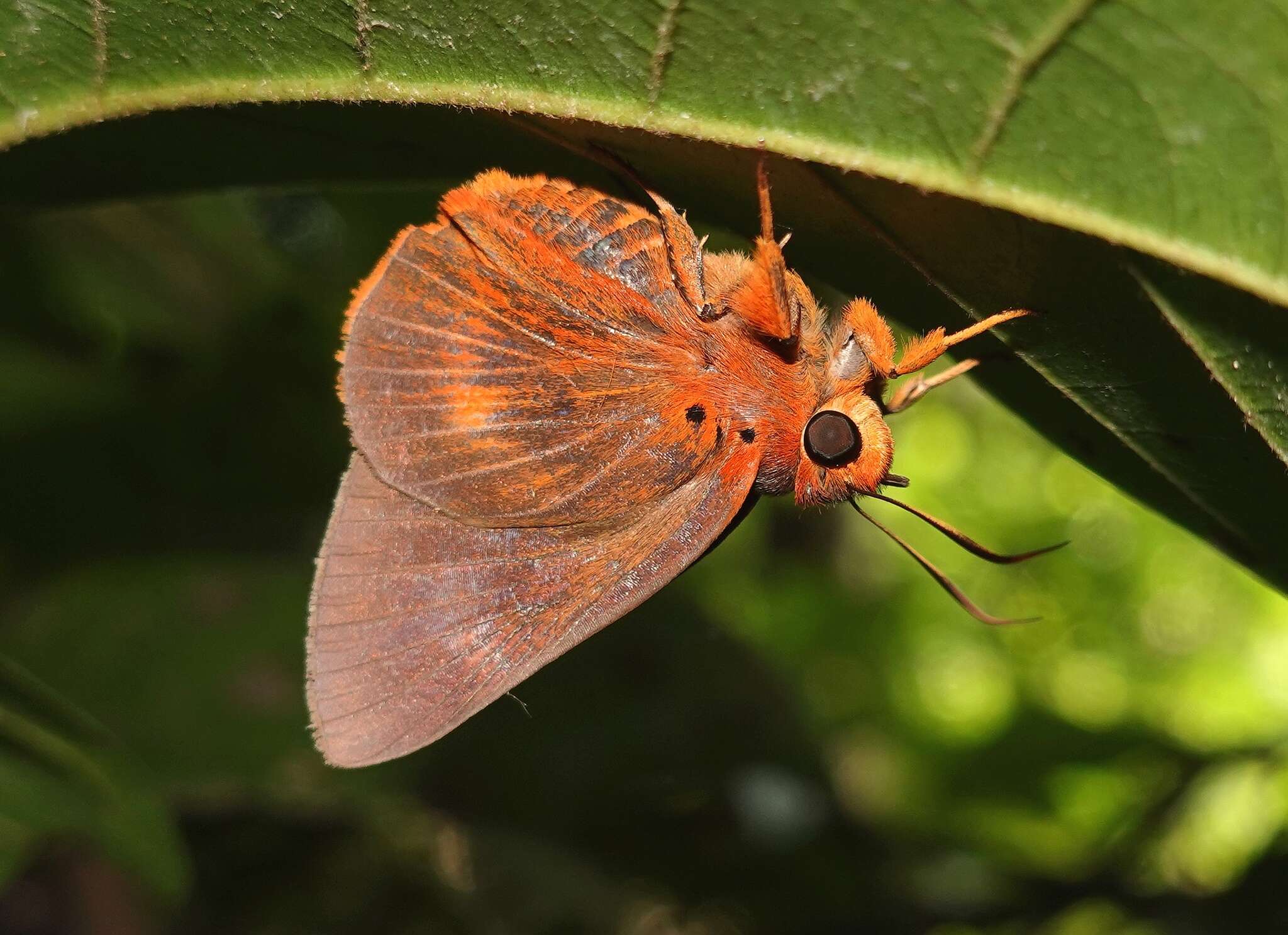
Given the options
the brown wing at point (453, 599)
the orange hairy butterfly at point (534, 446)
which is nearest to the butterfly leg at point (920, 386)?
the orange hairy butterfly at point (534, 446)

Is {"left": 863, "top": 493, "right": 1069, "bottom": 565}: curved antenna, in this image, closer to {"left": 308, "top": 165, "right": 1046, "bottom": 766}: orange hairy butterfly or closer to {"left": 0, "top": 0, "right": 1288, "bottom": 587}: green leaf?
{"left": 308, "top": 165, "right": 1046, "bottom": 766}: orange hairy butterfly

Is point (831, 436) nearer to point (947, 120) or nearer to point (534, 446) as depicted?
point (534, 446)

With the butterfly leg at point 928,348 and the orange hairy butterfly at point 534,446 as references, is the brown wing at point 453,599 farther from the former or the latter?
the butterfly leg at point 928,348

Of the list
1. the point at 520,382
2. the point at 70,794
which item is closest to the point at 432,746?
the point at 70,794

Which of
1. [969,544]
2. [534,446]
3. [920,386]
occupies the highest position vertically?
[920,386]

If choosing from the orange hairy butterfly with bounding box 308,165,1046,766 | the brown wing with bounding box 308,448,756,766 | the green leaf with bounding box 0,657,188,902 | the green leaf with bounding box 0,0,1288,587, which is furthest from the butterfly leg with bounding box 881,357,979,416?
the green leaf with bounding box 0,657,188,902

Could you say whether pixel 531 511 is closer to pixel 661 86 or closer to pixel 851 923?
pixel 661 86
